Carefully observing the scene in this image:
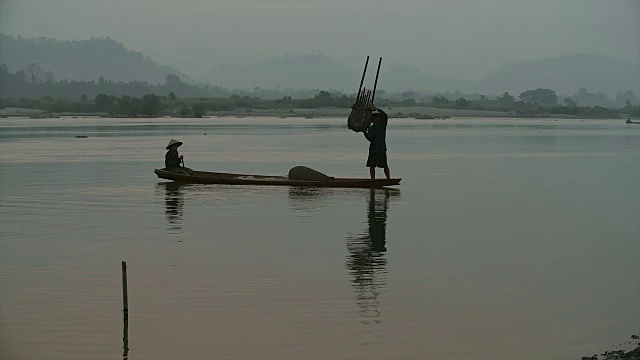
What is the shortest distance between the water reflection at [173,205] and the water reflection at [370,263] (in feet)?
10.8

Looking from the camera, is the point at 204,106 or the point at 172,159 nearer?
the point at 172,159

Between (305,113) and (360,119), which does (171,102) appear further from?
(360,119)

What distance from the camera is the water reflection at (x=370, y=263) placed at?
1094cm

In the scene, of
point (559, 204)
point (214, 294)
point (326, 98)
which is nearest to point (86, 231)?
point (214, 294)

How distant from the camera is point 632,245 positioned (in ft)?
52.2

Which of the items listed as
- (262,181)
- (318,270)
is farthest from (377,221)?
(262,181)

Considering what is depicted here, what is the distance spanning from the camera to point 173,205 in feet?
66.1

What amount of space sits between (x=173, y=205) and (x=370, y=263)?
758cm

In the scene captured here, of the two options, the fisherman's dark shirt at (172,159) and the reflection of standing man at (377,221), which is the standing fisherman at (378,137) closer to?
the reflection of standing man at (377,221)

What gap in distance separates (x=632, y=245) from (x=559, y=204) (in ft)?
18.7

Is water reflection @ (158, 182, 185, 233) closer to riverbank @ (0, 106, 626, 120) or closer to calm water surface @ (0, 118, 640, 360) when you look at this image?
calm water surface @ (0, 118, 640, 360)

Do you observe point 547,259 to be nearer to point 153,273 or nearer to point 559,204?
point 153,273

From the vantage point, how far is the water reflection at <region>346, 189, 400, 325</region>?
10.9 metres

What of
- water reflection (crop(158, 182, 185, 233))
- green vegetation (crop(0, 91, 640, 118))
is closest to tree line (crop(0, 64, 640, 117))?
green vegetation (crop(0, 91, 640, 118))
